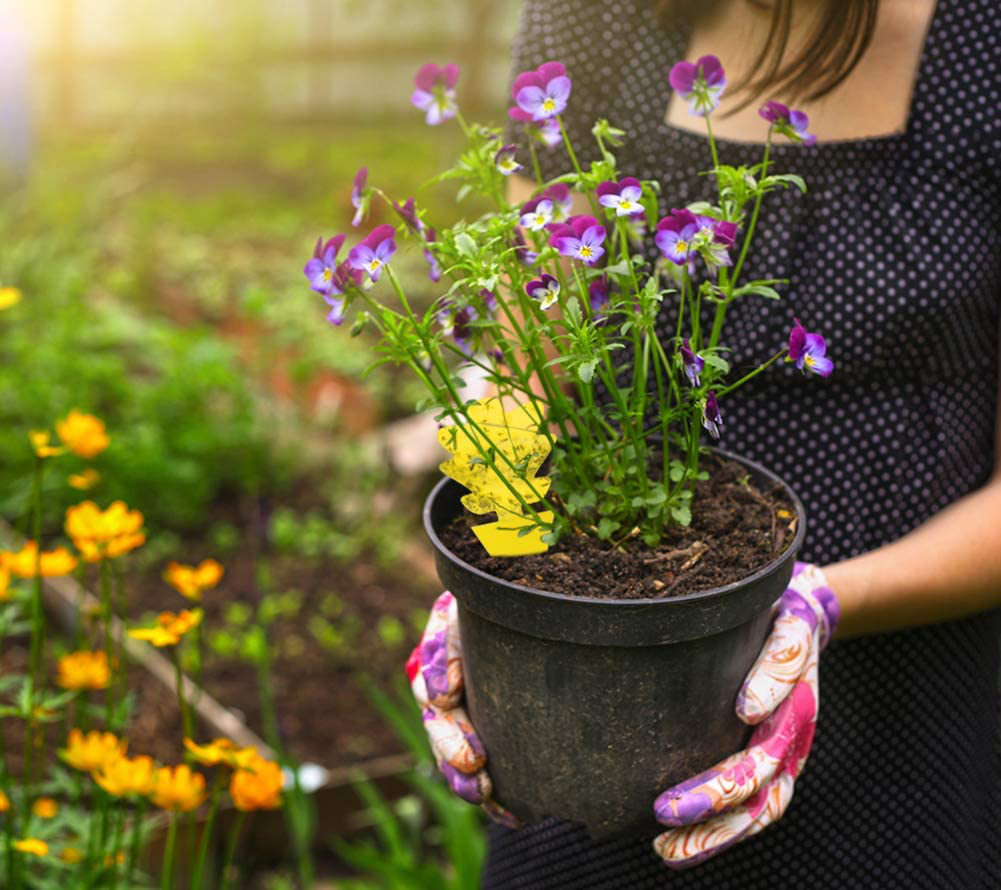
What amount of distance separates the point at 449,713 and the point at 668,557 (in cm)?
28

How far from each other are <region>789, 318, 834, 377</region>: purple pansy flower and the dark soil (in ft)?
0.55

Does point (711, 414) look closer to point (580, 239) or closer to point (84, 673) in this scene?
point (580, 239)

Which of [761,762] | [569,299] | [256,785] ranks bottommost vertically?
[256,785]

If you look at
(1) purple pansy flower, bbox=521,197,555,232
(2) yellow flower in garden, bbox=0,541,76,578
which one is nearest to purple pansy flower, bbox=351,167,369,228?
(1) purple pansy flower, bbox=521,197,555,232

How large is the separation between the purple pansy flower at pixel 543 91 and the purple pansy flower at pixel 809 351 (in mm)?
245

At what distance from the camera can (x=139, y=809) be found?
3.80ft

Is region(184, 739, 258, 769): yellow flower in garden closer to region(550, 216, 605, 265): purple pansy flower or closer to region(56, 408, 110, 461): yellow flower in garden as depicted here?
region(56, 408, 110, 461): yellow flower in garden

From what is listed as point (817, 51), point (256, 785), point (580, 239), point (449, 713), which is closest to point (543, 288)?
point (580, 239)

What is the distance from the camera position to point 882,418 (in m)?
1.24

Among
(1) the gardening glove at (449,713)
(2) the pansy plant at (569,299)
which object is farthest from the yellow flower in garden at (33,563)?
(2) the pansy plant at (569,299)

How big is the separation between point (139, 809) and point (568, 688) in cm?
55

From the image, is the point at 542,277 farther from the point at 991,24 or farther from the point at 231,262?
the point at 231,262

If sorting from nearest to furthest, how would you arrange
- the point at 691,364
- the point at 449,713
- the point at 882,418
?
the point at 691,364, the point at 449,713, the point at 882,418

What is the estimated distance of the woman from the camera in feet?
3.86
